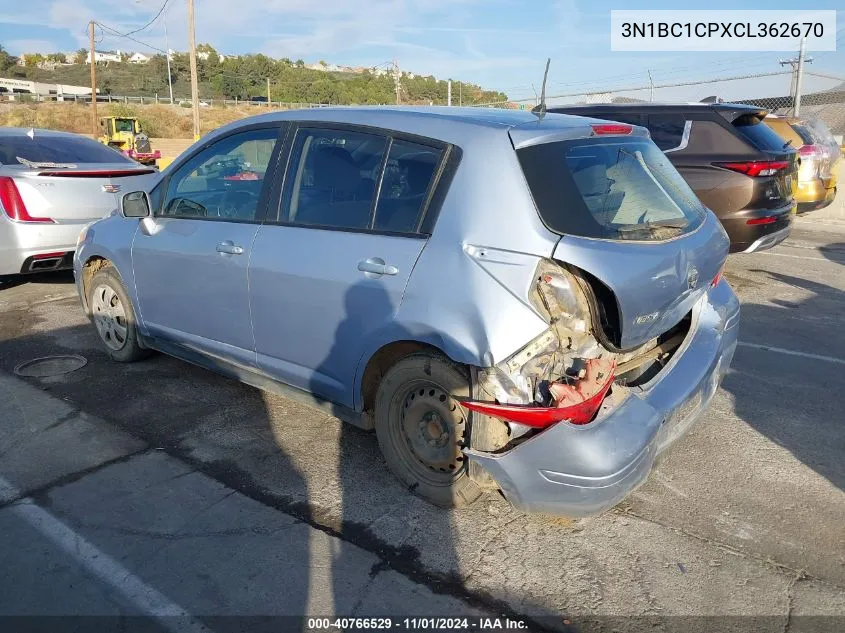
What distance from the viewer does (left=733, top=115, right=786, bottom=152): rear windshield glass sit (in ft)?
24.2

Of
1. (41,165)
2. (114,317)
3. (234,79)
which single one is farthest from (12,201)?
(234,79)

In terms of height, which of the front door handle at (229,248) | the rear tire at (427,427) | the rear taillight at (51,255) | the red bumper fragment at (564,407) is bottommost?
the rear tire at (427,427)

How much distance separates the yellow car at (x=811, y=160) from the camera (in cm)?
1012

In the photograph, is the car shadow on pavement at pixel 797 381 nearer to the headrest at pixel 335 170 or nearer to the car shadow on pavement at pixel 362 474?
the car shadow on pavement at pixel 362 474

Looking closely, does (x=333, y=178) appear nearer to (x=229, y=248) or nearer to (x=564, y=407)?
(x=229, y=248)

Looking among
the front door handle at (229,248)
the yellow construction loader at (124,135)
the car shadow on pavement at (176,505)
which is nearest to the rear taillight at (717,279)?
the car shadow on pavement at (176,505)

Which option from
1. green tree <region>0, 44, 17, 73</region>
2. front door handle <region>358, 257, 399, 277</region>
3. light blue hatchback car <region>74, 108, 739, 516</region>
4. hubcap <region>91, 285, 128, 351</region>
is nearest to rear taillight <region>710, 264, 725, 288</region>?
light blue hatchback car <region>74, 108, 739, 516</region>

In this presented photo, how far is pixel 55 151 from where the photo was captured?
7527mm

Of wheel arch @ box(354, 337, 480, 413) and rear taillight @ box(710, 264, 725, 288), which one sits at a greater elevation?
rear taillight @ box(710, 264, 725, 288)

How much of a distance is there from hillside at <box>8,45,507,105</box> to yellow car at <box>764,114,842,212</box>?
56574 millimetres

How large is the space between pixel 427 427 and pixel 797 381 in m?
3.07

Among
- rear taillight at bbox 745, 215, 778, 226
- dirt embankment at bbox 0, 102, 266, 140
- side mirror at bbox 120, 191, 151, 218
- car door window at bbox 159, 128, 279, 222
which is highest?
dirt embankment at bbox 0, 102, 266, 140

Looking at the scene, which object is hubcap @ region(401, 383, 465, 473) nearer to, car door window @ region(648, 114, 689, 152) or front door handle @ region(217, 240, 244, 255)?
front door handle @ region(217, 240, 244, 255)

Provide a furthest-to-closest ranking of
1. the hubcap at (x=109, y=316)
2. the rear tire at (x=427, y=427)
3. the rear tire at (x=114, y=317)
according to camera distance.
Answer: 1. the hubcap at (x=109, y=316)
2. the rear tire at (x=114, y=317)
3. the rear tire at (x=427, y=427)
